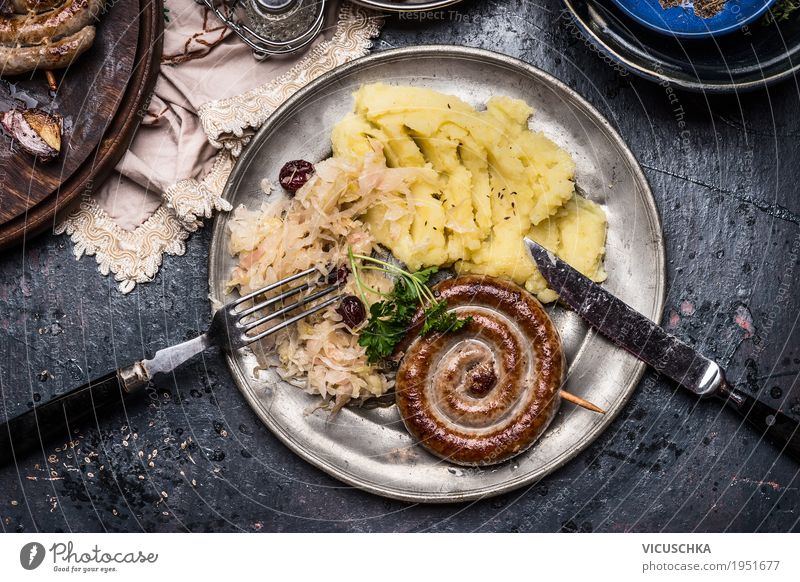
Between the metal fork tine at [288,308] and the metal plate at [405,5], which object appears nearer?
the metal fork tine at [288,308]

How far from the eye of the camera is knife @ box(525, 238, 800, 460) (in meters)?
2.96

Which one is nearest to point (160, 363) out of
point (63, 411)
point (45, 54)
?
point (63, 411)

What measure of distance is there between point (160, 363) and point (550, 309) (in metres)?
1.91

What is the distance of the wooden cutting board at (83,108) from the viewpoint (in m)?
2.97

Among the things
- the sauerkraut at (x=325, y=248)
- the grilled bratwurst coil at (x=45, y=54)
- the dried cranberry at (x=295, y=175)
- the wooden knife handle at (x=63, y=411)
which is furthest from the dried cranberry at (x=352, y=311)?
the grilled bratwurst coil at (x=45, y=54)

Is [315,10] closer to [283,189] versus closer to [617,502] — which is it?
[283,189]

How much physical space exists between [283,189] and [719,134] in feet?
7.35

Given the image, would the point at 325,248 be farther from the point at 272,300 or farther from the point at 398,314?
the point at 398,314

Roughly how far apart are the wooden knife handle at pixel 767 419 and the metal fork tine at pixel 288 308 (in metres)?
1.98

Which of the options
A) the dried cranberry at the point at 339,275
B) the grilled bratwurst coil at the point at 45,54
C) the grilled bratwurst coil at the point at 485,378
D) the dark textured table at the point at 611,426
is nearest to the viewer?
the grilled bratwurst coil at the point at 45,54

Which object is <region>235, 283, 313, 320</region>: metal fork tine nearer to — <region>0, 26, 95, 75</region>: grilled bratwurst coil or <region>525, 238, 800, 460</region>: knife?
<region>525, 238, 800, 460</region>: knife

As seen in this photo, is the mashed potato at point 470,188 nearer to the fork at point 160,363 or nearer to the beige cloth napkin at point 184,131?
the beige cloth napkin at point 184,131

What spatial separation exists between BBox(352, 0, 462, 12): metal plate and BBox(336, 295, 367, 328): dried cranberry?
1.40 metres
